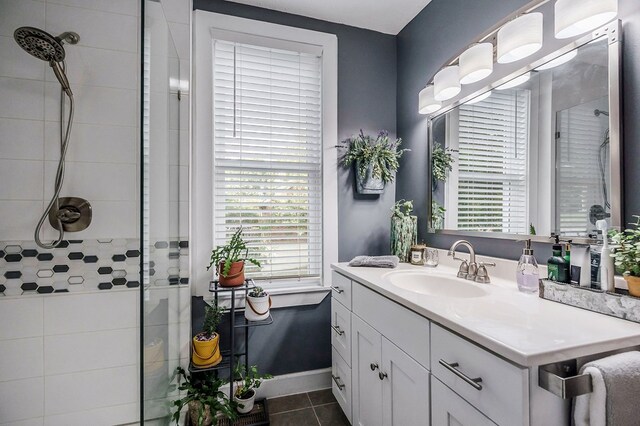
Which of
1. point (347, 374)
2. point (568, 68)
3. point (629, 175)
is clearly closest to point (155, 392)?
point (347, 374)

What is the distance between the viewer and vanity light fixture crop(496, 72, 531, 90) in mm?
1286

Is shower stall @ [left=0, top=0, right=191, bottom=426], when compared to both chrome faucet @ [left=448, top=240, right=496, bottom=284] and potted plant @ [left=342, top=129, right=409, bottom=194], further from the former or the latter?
chrome faucet @ [left=448, top=240, right=496, bottom=284]

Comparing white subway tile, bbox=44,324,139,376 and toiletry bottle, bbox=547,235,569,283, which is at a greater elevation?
toiletry bottle, bbox=547,235,569,283

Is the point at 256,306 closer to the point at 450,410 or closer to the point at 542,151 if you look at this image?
the point at 450,410

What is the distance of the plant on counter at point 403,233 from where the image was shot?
188 cm

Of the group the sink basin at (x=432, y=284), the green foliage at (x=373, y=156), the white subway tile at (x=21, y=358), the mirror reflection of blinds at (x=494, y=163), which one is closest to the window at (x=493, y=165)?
the mirror reflection of blinds at (x=494, y=163)

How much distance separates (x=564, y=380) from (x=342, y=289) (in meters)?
1.12

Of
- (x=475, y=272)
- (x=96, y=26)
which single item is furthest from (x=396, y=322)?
(x=96, y=26)

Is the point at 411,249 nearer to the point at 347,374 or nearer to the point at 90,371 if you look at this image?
the point at 347,374

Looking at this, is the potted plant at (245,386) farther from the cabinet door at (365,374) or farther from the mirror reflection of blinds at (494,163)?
the mirror reflection of blinds at (494,163)

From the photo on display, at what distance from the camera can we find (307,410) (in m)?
1.82

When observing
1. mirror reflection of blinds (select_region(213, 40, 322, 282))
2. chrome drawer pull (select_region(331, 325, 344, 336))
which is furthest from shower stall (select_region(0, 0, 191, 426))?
chrome drawer pull (select_region(331, 325, 344, 336))

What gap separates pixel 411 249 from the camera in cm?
183

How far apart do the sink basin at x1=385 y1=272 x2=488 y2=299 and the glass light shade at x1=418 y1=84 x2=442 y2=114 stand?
986mm
